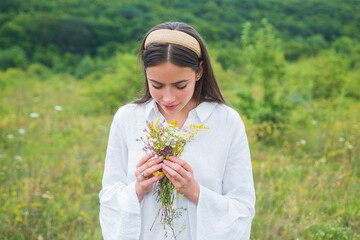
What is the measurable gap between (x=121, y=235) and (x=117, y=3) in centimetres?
3637

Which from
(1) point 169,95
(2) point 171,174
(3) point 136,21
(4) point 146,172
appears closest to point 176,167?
(2) point 171,174

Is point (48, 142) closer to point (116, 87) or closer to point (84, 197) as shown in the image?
point (84, 197)

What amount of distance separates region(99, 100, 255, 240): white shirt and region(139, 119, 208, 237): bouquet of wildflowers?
89mm

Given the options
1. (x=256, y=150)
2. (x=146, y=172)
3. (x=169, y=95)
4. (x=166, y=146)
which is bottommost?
(x=256, y=150)

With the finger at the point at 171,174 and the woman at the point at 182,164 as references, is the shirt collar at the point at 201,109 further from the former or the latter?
the finger at the point at 171,174

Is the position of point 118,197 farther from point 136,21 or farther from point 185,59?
point 136,21

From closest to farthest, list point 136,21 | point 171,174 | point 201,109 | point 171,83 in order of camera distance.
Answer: point 171,174 → point 171,83 → point 201,109 → point 136,21

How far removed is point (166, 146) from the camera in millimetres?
1433

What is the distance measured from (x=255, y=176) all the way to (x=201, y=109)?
9.08 feet

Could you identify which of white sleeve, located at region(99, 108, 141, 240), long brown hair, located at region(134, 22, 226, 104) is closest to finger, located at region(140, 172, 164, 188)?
white sleeve, located at region(99, 108, 141, 240)

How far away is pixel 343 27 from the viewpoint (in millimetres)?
27250

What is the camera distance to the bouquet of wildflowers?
55.2 inches

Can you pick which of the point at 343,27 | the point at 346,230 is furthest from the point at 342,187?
the point at 343,27

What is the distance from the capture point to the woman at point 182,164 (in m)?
1.49
